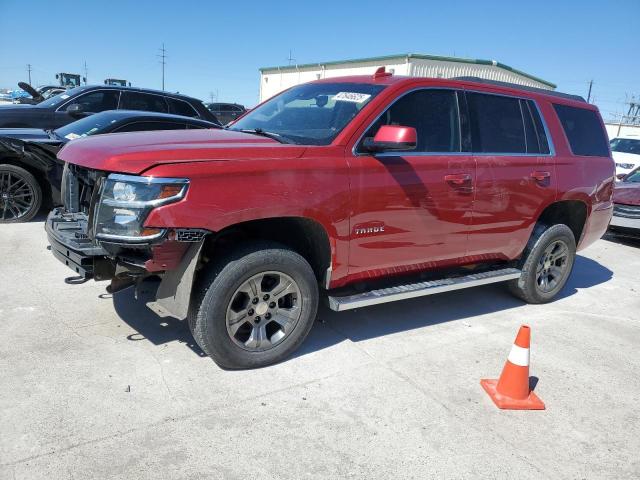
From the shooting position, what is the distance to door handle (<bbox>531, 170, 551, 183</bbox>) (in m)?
4.71

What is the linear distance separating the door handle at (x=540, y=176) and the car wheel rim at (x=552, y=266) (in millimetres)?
743

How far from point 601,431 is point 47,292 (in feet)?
14.4

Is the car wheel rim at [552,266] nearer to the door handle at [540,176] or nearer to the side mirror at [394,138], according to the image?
the door handle at [540,176]

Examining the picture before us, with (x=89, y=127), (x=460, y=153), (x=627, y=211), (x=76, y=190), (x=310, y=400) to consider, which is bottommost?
(x=310, y=400)

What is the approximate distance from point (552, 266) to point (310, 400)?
11.3 ft

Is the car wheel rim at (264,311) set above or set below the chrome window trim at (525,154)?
below

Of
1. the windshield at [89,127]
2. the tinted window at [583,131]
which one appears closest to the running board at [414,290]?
the tinted window at [583,131]

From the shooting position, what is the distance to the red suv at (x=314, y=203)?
3.00 m

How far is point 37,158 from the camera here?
249 inches

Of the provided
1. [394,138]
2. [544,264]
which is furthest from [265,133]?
[544,264]

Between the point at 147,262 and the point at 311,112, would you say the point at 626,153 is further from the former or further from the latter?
the point at 147,262

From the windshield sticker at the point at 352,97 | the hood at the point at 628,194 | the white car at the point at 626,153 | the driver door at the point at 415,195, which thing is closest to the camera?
the driver door at the point at 415,195

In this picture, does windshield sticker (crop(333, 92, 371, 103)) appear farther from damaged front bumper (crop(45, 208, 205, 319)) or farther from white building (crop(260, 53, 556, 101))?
white building (crop(260, 53, 556, 101))

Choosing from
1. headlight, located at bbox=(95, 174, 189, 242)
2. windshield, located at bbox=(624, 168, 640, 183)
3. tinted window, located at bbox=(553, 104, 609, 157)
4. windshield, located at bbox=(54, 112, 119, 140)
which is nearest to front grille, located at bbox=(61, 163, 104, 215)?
headlight, located at bbox=(95, 174, 189, 242)
